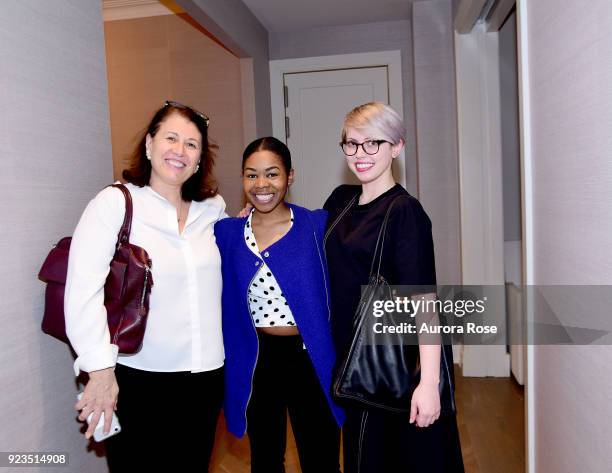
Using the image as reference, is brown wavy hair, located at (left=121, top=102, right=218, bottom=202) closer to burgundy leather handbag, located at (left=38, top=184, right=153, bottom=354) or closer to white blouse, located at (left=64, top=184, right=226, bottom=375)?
white blouse, located at (left=64, top=184, right=226, bottom=375)

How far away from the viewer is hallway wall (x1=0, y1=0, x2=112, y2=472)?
130cm

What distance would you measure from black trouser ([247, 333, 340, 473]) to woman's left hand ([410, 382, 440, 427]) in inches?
15.2

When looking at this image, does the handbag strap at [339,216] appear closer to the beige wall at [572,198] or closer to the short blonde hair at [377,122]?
→ the short blonde hair at [377,122]

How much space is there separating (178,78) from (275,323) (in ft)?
9.86

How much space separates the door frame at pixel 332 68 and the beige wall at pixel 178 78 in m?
0.38

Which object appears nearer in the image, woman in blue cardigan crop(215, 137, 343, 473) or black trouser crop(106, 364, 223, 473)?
black trouser crop(106, 364, 223, 473)

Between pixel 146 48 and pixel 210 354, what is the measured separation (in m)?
3.28

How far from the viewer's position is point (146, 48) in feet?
13.1

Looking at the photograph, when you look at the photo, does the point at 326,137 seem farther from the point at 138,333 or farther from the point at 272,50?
the point at 138,333

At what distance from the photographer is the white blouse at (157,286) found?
1265 mm

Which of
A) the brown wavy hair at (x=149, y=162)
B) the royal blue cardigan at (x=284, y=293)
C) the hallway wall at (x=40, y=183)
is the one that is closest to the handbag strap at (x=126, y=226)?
the brown wavy hair at (x=149, y=162)

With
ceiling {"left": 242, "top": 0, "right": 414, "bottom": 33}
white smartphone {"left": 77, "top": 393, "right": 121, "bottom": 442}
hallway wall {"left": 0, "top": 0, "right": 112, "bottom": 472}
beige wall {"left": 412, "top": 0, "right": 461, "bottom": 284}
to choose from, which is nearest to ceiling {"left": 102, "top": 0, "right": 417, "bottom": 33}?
ceiling {"left": 242, "top": 0, "right": 414, "bottom": 33}

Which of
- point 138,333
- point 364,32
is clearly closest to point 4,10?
point 138,333

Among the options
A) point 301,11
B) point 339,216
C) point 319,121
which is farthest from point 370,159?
point 319,121
